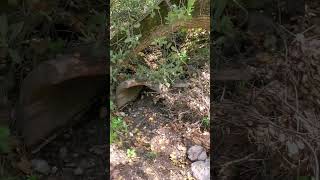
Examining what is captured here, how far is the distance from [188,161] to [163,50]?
0.57 m

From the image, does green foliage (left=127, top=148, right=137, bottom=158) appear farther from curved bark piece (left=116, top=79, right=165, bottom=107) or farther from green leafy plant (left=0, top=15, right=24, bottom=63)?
green leafy plant (left=0, top=15, right=24, bottom=63)

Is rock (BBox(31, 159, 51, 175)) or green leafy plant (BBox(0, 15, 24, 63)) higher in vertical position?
green leafy plant (BBox(0, 15, 24, 63))

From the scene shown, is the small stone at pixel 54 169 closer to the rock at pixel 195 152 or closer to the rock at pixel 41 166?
the rock at pixel 41 166

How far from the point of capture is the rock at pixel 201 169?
2379 millimetres

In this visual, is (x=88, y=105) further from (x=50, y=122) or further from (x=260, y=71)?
(x=260, y=71)

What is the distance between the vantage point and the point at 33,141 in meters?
2.42

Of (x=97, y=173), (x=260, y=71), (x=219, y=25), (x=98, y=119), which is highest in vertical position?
(x=219, y=25)

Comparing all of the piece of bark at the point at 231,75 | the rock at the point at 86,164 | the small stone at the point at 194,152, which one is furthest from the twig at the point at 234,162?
the rock at the point at 86,164

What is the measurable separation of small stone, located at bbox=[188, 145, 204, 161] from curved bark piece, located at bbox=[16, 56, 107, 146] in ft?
1.54

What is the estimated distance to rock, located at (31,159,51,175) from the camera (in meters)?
2.36

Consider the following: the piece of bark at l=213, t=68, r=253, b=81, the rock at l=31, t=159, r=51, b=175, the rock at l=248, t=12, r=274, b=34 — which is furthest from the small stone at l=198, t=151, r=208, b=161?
the rock at l=248, t=12, r=274, b=34

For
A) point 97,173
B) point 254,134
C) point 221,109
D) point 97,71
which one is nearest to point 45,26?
point 97,71

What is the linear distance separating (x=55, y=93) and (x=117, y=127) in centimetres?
30

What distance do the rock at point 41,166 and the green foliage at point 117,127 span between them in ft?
0.98
